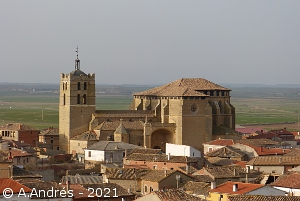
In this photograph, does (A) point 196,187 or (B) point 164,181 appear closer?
(A) point 196,187

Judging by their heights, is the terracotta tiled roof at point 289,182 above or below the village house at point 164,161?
above

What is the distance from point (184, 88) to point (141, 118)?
14.8ft

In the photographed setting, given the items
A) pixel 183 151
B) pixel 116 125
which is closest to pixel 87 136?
pixel 116 125

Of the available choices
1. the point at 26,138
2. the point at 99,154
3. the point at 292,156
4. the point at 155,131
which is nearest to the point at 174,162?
the point at 292,156

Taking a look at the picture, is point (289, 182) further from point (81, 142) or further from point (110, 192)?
point (81, 142)

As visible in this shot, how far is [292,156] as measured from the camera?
5091cm

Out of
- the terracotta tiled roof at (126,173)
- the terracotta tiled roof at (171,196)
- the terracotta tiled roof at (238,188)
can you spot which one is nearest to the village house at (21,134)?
the terracotta tiled roof at (126,173)

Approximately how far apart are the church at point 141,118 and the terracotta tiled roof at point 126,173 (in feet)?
76.3

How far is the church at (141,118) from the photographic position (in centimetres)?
6894

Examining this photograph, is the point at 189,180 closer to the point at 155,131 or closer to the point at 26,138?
the point at 155,131

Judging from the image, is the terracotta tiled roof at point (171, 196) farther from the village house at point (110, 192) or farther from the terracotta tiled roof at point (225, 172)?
the terracotta tiled roof at point (225, 172)

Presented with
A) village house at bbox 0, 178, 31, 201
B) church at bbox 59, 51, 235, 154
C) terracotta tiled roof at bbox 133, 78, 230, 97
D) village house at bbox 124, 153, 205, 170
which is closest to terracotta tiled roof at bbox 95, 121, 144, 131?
church at bbox 59, 51, 235, 154

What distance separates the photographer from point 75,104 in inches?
2820

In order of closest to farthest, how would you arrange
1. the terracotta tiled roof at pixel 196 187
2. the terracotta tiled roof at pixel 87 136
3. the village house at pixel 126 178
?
the terracotta tiled roof at pixel 196 187 → the village house at pixel 126 178 → the terracotta tiled roof at pixel 87 136
